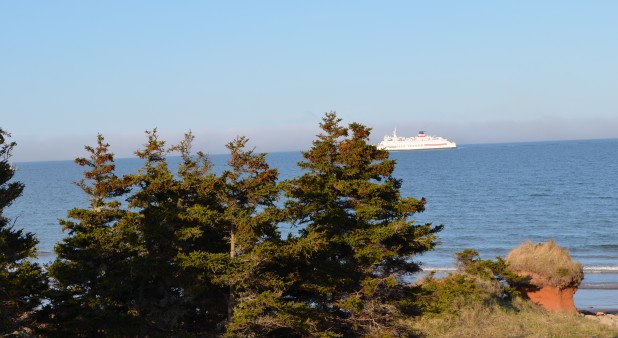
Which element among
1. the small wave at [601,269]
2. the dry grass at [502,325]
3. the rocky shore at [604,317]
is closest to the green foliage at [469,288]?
the dry grass at [502,325]

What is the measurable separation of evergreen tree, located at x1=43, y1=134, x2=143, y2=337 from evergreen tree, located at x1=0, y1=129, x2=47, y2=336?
484 mm

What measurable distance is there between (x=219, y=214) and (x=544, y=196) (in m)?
82.4

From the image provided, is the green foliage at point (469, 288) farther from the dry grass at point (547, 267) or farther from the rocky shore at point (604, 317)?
the rocky shore at point (604, 317)

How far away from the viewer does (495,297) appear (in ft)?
101

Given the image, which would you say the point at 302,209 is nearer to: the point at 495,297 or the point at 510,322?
the point at 510,322

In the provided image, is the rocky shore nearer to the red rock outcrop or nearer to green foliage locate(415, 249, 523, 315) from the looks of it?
the red rock outcrop

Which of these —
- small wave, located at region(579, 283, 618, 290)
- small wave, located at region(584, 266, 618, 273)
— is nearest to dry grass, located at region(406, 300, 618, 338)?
small wave, located at region(579, 283, 618, 290)

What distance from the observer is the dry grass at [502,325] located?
2500 centimetres

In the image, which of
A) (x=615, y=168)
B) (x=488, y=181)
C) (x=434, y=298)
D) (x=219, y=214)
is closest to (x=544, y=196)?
(x=488, y=181)

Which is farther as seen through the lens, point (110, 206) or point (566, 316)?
point (566, 316)

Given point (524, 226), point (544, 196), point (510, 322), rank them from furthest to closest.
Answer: point (544, 196)
point (524, 226)
point (510, 322)

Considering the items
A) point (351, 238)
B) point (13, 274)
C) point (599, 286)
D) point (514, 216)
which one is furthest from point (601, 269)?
point (13, 274)

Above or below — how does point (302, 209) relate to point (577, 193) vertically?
above

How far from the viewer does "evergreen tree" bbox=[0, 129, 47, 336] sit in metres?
16.0
